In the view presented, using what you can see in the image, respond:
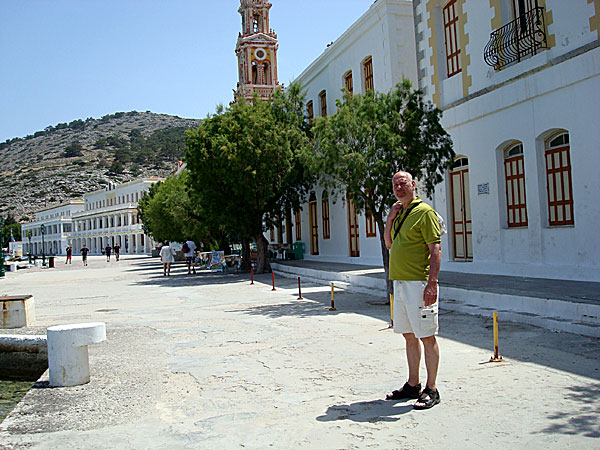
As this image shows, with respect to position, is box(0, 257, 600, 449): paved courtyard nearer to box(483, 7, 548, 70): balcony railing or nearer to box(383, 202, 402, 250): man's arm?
box(383, 202, 402, 250): man's arm

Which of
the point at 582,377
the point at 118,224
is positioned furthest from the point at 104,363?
the point at 118,224

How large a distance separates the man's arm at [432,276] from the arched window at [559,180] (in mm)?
8069

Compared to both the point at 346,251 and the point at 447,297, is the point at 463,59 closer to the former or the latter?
the point at 447,297

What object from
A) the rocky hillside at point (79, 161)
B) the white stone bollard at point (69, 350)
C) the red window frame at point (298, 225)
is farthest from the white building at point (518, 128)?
the rocky hillside at point (79, 161)

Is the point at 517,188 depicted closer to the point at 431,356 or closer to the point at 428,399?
the point at 431,356

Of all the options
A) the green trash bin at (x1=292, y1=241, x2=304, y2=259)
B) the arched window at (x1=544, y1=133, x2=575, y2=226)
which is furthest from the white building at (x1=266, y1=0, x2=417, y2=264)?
the arched window at (x1=544, y1=133, x2=575, y2=226)

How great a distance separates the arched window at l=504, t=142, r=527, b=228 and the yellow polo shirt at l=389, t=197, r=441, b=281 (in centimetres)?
891

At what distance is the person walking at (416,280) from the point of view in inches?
197

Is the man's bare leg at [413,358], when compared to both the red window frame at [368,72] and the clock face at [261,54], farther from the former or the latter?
the clock face at [261,54]

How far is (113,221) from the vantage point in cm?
10075

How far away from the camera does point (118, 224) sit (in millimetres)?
98750

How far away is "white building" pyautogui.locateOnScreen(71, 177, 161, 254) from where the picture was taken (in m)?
92.6

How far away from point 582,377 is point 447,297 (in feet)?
18.5

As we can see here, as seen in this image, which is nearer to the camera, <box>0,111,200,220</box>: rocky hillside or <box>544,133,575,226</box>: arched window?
<box>544,133,575,226</box>: arched window
